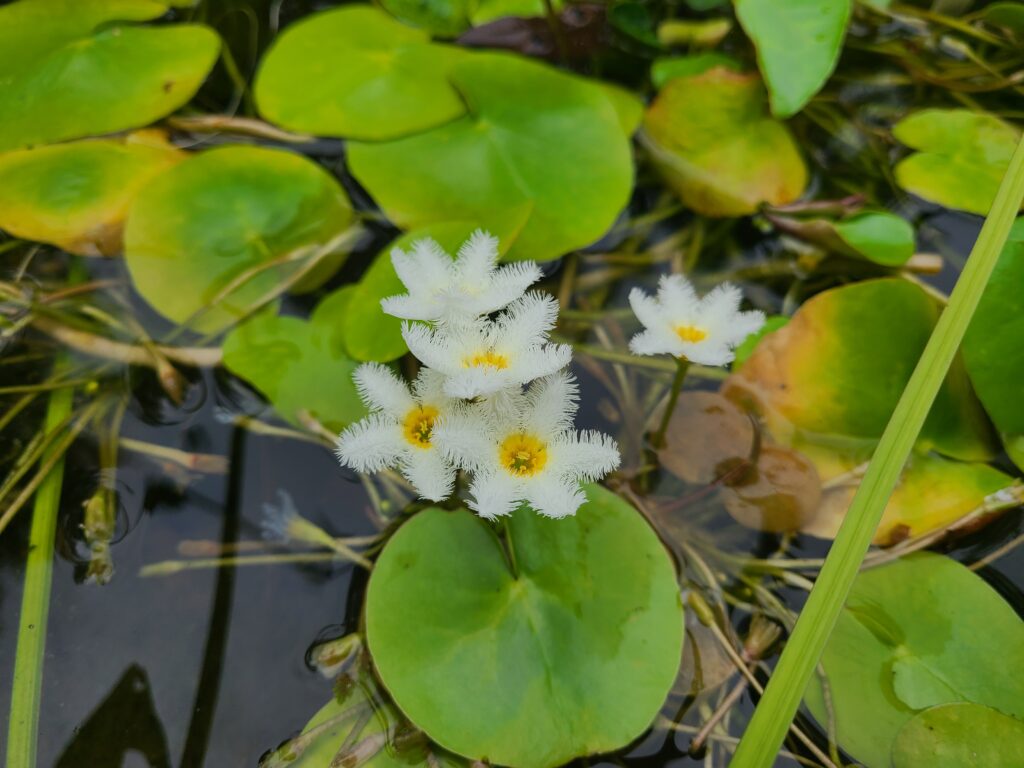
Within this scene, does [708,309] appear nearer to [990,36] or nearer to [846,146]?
[846,146]

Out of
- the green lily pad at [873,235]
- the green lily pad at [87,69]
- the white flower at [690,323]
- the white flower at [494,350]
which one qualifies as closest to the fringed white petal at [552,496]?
the white flower at [494,350]

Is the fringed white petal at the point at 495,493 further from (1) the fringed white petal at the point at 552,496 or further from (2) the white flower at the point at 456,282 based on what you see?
(2) the white flower at the point at 456,282

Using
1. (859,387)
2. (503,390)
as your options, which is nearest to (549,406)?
(503,390)

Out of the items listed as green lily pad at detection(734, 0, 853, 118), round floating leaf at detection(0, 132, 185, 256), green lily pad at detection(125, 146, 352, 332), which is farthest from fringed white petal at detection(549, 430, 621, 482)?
round floating leaf at detection(0, 132, 185, 256)

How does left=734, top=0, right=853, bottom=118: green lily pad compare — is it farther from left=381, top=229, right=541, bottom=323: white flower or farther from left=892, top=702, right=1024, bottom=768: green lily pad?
left=892, top=702, right=1024, bottom=768: green lily pad

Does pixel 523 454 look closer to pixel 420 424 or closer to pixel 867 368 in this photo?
pixel 420 424

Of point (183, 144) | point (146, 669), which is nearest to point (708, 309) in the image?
point (146, 669)
